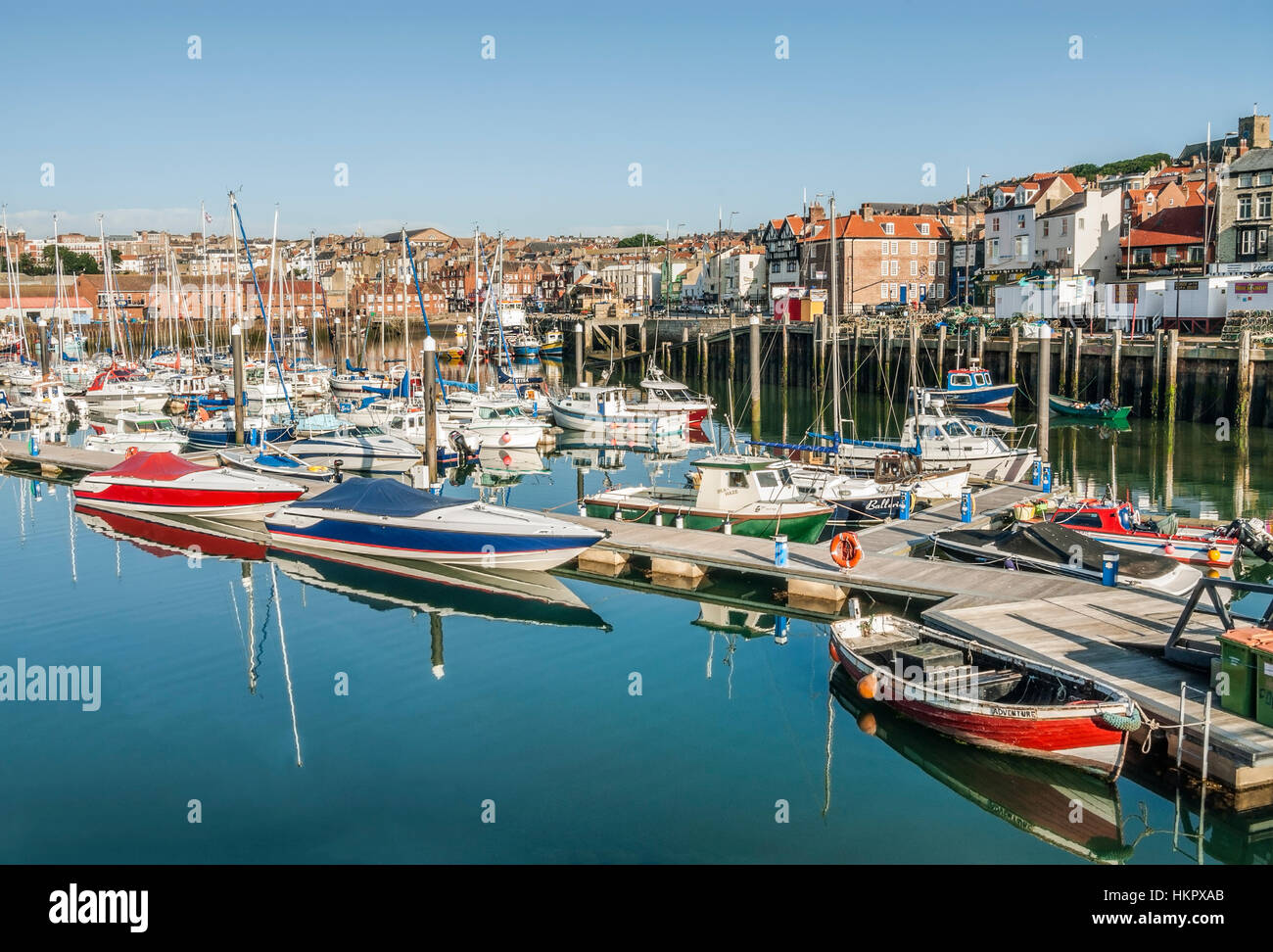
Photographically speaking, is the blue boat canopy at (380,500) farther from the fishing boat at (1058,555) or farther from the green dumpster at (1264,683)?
the green dumpster at (1264,683)

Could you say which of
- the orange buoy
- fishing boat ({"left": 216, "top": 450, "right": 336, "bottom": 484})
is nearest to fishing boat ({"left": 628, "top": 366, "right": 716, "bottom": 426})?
fishing boat ({"left": 216, "top": 450, "right": 336, "bottom": 484})

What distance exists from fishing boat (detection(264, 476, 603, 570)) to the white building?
55.5 meters

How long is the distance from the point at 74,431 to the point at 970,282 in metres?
64.4

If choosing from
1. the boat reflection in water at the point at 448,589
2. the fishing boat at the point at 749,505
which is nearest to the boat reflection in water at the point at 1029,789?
the boat reflection in water at the point at 448,589

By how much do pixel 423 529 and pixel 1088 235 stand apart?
60.0 meters

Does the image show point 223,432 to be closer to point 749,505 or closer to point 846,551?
point 749,505

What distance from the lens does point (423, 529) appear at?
25031 mm

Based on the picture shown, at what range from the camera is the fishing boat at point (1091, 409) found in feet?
159

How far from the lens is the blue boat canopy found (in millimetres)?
25625

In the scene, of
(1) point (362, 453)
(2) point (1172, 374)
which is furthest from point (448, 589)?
(2) point (1172, 374)

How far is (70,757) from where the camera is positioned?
53.0 feet

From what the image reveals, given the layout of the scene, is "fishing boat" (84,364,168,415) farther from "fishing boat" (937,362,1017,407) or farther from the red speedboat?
"fishing boat" (937,362,1017,407)
